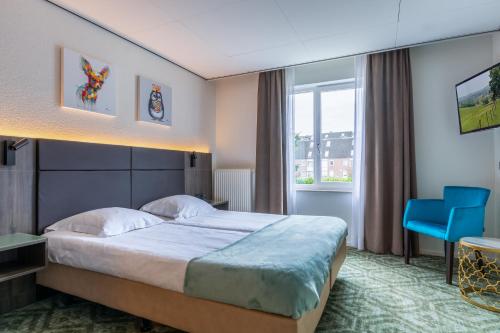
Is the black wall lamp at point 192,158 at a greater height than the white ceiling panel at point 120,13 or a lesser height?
lesser

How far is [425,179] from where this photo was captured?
Answer: 135 inches

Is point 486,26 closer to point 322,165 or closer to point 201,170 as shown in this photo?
point 322,165

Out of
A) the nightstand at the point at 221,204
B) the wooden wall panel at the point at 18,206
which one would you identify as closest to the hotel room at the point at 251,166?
the wooden wall panel at the point at 18,206

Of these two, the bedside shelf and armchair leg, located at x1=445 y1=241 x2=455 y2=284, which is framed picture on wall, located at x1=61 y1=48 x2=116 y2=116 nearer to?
the bedside shelf

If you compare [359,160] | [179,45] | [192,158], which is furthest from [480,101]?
[192,158]

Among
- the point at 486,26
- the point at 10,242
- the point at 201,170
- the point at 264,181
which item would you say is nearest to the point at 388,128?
the point at 486,26

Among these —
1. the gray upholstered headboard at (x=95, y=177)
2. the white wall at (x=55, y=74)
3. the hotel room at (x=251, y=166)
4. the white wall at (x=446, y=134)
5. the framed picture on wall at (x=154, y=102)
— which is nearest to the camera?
the hotel room at (x=251, y=166)

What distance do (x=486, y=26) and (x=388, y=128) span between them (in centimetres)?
136

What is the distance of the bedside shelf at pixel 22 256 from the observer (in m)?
1.82

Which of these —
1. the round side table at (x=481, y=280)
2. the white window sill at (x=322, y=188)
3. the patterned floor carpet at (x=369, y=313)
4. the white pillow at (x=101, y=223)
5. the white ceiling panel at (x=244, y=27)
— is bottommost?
the patterned floor carpet at (x=369, y=313)

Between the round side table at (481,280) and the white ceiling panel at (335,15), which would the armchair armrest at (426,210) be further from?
the white ceiling panel at (335,15)

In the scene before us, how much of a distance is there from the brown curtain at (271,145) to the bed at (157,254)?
1.02 meters

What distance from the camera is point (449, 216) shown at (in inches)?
101

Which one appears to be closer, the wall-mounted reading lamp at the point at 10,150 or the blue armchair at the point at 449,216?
the wall-mounted reading lamp at the point at 10,150
